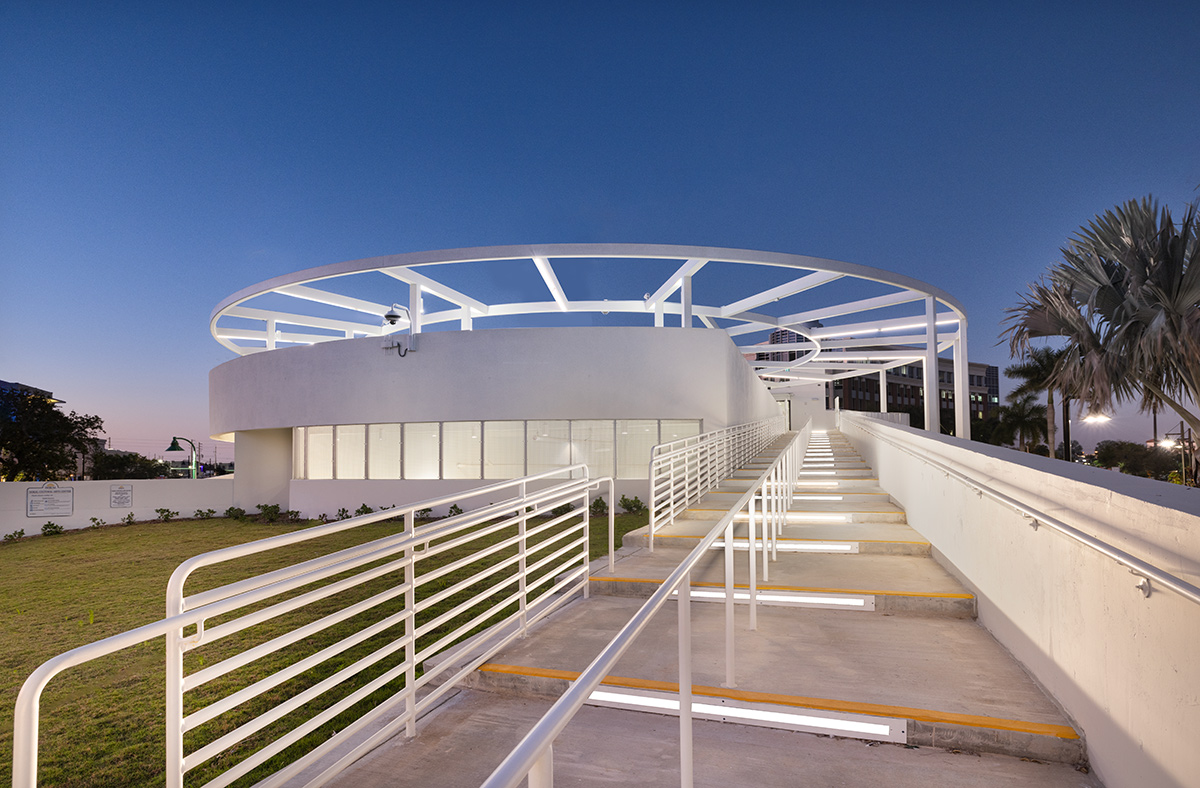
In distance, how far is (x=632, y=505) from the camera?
15453 millimetres

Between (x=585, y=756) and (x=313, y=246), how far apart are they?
9146cm

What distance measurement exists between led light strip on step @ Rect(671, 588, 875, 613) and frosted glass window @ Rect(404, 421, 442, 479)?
13.5 m

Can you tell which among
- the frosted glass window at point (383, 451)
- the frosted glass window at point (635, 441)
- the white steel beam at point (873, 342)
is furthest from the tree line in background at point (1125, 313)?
the frosted glass window at point (383, 451)

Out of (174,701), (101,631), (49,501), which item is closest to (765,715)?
(174,701)

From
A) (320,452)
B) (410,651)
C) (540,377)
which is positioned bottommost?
(410,651)

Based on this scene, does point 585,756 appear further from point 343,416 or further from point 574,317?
point 574,317

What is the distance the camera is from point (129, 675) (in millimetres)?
5461

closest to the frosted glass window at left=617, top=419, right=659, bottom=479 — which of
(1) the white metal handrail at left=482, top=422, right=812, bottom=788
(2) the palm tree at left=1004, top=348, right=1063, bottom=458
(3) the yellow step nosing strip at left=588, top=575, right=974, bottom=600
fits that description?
(3) the yellow step nosing strip at left=588, top=575, right=974, bottom=600

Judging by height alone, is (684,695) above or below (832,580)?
above

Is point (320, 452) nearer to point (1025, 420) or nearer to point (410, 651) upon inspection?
point (410, 651)

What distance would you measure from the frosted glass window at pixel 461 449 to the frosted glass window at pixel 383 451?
1.62m

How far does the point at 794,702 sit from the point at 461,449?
586 inches

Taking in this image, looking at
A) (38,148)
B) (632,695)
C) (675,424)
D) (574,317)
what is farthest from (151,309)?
(632,695)

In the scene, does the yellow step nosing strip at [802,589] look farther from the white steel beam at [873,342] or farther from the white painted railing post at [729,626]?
the white steel beam at [873,342]
